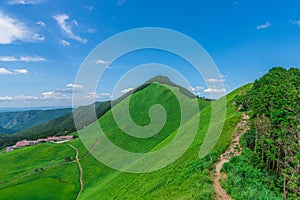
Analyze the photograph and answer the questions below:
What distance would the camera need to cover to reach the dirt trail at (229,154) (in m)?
18.2

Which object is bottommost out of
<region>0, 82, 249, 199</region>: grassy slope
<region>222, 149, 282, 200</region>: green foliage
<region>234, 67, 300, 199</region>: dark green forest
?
<region>0, 82, 249, 199</region>: grassy slope

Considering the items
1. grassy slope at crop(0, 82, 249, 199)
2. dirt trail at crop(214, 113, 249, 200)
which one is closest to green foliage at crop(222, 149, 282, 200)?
dirt trail at crop(214, 113, 249, 200)

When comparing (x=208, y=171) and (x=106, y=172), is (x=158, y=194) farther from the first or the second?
(x=106, y=172)

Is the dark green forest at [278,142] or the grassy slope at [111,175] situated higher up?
the dark green forest at [278,142]

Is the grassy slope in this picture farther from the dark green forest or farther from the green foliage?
the dark green forest

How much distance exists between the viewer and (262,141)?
2367 centimetres

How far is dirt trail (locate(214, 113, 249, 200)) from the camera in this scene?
18.2 m

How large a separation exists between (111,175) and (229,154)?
4243 centimetres

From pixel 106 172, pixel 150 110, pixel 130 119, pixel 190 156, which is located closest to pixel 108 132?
pixel 130 119

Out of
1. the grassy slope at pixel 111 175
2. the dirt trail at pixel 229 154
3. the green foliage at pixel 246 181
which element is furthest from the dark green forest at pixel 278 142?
the grassy slope at pixel 111 175

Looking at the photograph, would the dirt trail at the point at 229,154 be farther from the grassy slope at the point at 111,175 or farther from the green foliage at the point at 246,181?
the grassy slope at the point at 111,175

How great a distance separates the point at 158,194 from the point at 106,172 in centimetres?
4406

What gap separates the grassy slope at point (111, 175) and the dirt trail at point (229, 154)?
0.66 m

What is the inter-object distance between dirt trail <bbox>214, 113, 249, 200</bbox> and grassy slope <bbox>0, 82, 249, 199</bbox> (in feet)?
2.16
